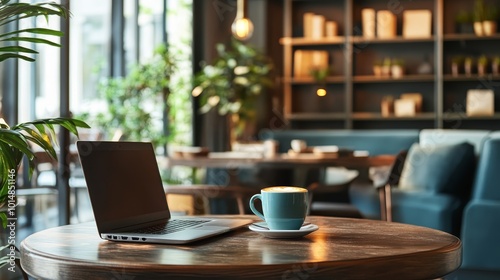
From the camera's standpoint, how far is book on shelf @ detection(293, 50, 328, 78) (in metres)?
7.46

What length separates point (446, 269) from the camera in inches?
49.3

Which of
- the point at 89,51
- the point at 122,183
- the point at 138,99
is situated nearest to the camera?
the point at 122,183

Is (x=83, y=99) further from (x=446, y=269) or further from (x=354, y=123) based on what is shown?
(x=446, y=269)

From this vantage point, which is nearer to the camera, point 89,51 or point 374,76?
point 89,51

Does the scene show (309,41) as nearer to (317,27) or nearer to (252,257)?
(317,27)

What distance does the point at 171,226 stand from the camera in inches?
60.5

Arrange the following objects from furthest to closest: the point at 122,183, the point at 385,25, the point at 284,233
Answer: the point at 385,25 → the point at 122,183 → the point at 284,233

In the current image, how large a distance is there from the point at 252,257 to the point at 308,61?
6.43m

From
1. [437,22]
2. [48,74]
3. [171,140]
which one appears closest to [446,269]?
[48,74]

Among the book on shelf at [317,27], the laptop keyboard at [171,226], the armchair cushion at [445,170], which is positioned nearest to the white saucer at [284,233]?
the laptop keyboard at [171,226]

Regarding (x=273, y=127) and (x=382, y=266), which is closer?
(x=382, y=266)

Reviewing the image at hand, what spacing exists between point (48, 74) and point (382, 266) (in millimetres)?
5167

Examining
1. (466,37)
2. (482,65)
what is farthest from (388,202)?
(466,37)

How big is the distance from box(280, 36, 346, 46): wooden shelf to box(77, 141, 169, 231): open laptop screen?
5885 mm
